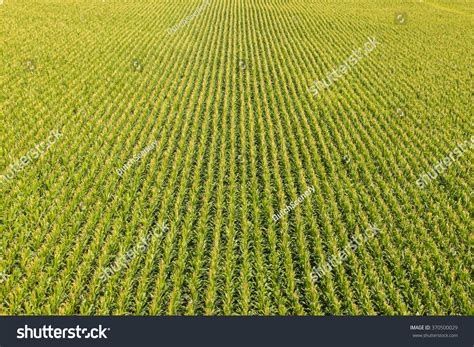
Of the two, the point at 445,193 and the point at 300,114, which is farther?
the point at 300,114

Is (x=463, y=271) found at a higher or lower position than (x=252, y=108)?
lower

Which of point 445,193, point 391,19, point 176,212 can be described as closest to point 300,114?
point 445,193

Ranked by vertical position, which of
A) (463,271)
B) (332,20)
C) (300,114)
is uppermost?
(332,20)

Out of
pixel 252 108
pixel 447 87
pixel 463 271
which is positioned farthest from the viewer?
pixel 447 87

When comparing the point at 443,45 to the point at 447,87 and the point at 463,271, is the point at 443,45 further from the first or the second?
the point at 463,271

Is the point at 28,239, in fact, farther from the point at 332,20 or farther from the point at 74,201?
the point at 332,20
